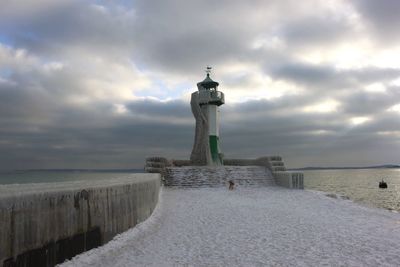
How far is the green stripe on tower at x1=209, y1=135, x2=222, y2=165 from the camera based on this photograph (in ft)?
121

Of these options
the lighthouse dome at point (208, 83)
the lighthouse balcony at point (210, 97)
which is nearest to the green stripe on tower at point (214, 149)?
the lighthouse balcony at point (210, 97)

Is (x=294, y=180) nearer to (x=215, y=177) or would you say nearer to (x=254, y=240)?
(x=215, y=177)

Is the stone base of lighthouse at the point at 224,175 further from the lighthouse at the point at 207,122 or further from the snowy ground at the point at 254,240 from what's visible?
the snowy ground at the point at 254,240

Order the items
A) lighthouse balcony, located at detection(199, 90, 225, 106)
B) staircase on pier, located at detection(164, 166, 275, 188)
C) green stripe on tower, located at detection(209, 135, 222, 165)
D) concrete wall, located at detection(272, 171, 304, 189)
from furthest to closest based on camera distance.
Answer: lighthouse balcony, located at detection(199, 90, 225, 106), green stripe on tower, located at detection(209, 135, 222, 165), staircase on pier, located at detection(164, 166, 275, 188), concrete wall, located at detection(272, 171, 304, 189)

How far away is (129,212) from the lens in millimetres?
10875

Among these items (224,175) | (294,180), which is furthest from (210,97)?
(294,180)

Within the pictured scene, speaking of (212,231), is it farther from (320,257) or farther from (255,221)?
(320,257)

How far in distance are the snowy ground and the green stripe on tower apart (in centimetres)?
2116

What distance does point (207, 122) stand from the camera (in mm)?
35969

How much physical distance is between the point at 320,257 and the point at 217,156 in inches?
1148

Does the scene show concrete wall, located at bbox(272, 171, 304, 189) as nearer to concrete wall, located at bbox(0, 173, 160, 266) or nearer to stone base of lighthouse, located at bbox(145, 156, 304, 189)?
stone base of lighthouse, located at bbox(145, 156, 304, 189)

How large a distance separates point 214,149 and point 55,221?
30.6m

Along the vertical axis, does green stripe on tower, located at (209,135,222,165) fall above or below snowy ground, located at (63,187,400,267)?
above

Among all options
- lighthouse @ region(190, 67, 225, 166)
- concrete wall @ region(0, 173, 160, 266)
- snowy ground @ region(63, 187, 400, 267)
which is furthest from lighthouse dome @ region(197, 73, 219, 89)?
concrete wall @ region(0, 173, 160, 266)
